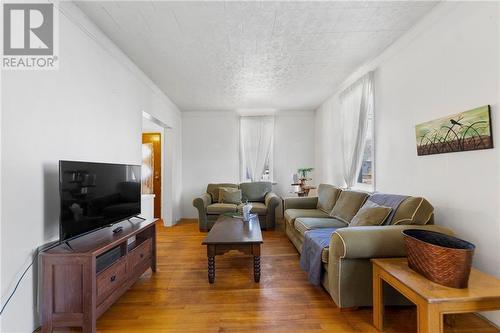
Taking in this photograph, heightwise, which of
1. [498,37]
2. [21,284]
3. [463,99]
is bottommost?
[21,284]

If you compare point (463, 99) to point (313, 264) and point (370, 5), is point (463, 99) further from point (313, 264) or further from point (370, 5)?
point (313, 264)

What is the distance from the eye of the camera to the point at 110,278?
1.72 m

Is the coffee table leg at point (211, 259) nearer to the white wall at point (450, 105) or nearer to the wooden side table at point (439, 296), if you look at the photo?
the wooden side table at point (439, 296)

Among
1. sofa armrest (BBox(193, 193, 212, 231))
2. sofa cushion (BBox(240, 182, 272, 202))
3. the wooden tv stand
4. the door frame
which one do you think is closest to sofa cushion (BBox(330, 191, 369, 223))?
sofa cushion (BBox(240, 182, 272, 202))

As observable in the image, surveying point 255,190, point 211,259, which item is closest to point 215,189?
point 255,190

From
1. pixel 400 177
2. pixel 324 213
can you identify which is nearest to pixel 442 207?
pixel 400 177

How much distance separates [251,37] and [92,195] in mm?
2165

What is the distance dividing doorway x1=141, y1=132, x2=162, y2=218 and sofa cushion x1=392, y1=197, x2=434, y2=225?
4.94m

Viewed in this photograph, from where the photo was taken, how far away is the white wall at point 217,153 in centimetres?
518

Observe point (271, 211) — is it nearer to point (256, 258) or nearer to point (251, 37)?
point (256, 258)

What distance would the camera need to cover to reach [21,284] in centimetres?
143

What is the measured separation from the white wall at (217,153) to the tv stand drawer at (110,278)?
3288 mm

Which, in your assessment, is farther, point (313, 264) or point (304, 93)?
point (304, 93)

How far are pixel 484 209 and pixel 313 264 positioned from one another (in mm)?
1406
